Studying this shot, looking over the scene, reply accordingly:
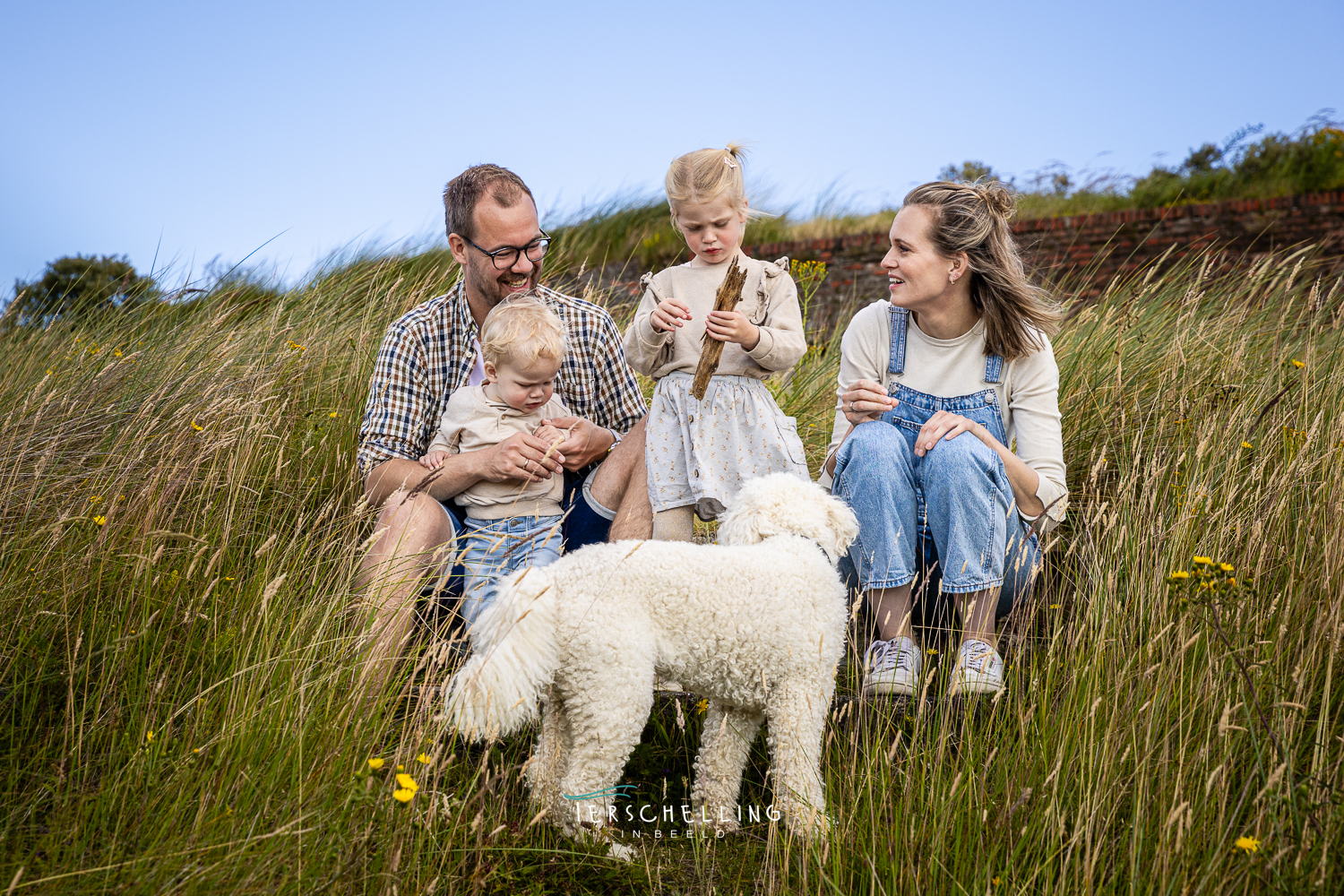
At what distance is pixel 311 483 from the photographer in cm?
369

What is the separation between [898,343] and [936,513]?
70 cm

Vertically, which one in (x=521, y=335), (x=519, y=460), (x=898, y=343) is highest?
(x=898, y=343)

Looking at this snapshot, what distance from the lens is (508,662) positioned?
1996 mm

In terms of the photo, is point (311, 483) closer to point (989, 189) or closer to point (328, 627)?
point (328, 627)

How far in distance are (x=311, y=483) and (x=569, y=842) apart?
7.03 ft

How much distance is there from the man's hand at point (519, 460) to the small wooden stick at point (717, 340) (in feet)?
1.74

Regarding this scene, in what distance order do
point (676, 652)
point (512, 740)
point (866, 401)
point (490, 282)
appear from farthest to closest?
point (490, 282) < point (866, 401) < point (512, 740) < point (676, 652)

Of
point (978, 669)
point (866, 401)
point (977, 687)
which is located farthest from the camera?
point (866, 401)

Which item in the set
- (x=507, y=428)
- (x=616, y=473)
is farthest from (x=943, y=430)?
(x=507, y=428)

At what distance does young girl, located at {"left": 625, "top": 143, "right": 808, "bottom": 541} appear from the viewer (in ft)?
9.65

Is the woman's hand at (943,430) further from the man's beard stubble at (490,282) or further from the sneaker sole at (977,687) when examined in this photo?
the man's beard stubble at (490,282)

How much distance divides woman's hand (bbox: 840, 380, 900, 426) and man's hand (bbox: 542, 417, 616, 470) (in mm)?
898

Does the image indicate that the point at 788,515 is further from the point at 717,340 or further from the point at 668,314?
the point at 668,314

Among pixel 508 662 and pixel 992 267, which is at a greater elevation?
pixel 992 267
